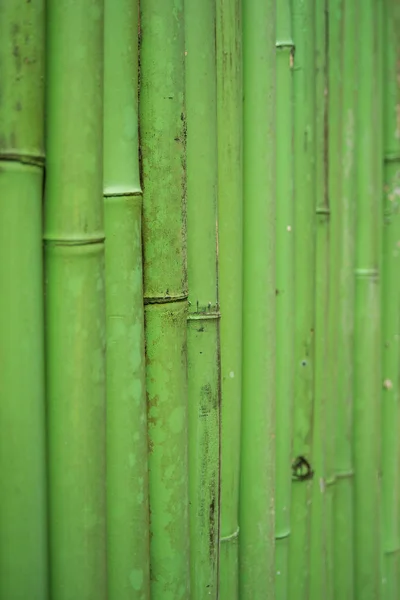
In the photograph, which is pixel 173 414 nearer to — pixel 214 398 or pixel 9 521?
pixel 214 398

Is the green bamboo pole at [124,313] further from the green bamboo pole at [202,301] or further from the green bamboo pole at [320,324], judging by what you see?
the green bamboo pole at [320,324]

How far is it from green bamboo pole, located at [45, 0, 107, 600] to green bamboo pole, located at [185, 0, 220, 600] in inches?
5.3

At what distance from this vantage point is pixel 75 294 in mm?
590

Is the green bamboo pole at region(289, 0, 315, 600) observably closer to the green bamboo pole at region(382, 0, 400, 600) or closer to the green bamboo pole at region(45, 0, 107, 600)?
the green bamboo pole at region(382, 0, 400, 600)

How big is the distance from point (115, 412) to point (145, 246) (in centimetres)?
17

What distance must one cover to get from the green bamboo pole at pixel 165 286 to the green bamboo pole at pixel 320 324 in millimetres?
298

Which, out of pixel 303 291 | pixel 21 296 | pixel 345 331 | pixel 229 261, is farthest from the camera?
pixel 345 331

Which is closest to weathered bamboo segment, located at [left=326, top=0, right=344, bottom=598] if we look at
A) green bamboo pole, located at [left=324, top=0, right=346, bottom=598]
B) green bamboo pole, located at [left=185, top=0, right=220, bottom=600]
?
green bamboo pole, located at [left=324, top=0, right=346, bottom=598]

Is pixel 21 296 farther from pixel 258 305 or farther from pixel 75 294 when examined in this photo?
pixel 258 305

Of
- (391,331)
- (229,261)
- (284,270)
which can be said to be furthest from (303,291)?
(391,331)

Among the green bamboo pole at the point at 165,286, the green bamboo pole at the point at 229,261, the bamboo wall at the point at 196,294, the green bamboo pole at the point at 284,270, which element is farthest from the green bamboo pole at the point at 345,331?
the green bamboo pole at the point at 165,286

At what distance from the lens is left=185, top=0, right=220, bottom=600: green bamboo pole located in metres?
0.70

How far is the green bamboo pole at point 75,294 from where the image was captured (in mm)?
576

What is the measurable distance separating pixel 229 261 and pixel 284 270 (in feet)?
0.35
